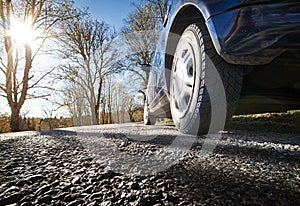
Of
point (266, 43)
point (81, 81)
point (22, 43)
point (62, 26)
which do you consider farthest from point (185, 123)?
point (81, 81)

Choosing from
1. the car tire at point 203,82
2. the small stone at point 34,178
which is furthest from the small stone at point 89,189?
the car tire at point 203,82

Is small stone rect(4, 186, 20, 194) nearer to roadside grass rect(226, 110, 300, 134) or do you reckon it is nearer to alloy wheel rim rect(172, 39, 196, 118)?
alloy wheel rim rect(172, 39, 196, 118)

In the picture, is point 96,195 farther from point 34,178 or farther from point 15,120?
point 15,120

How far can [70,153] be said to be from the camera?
1123 millimetres

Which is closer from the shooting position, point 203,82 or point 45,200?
point 45,200

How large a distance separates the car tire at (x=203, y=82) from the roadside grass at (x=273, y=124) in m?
1.71

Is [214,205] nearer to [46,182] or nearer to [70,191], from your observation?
[70,191]

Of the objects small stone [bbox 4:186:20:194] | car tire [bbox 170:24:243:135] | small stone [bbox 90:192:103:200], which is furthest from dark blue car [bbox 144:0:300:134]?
small stone [bbox 4:186:20:194]

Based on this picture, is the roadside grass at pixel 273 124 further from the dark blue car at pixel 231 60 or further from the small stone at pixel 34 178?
the small stone at pixel 34 178

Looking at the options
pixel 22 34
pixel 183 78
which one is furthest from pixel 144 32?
pixel 183 78

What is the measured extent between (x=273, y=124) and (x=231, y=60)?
2788 millimetres

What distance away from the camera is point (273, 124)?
3279mm

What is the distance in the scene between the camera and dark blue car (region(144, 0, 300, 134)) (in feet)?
3.32

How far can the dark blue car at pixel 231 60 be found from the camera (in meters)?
1.01
